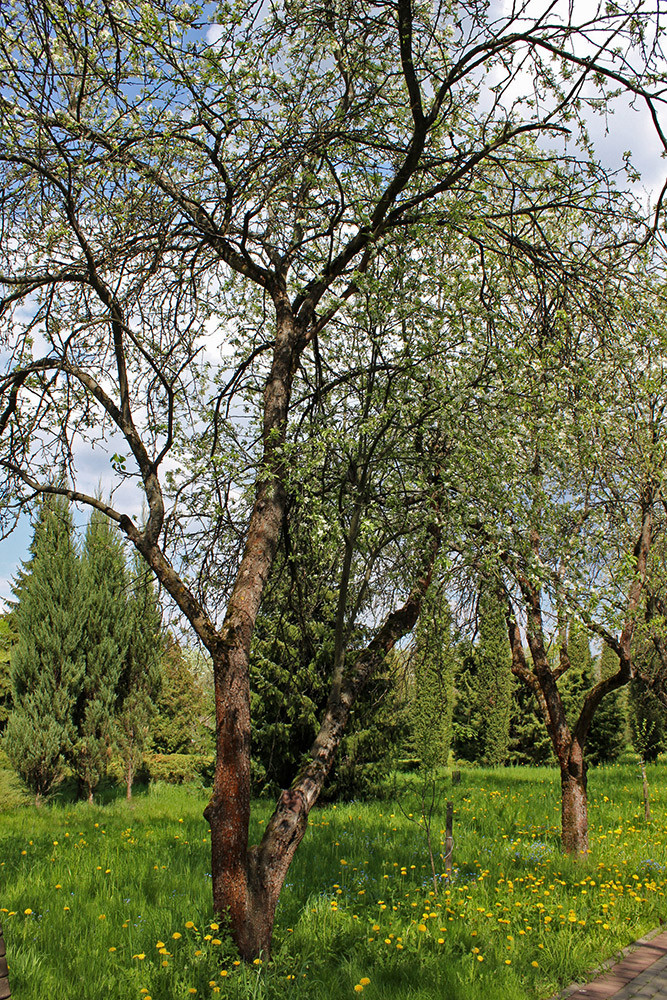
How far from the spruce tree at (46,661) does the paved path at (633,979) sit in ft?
37.6

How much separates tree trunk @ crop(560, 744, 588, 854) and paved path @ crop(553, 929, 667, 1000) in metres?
2.35

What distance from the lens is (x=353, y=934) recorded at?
5.52 metres

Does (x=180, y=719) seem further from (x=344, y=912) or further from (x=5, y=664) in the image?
(x=344, y=912)

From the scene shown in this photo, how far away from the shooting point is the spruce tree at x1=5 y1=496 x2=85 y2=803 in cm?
1377

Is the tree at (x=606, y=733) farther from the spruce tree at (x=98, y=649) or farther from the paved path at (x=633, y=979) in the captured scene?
the paved path at (x=633, y=979)

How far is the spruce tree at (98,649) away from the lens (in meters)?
14.2

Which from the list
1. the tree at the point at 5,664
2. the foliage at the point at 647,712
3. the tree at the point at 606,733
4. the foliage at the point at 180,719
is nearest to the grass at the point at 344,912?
the tree at the point at 5,664

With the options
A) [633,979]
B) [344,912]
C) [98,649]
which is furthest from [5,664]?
[633,979]

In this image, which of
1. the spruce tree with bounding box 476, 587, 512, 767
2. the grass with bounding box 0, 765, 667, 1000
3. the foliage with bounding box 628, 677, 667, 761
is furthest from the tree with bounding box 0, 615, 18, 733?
Answer: the foliage with bounding box 628, 677, 667, 761

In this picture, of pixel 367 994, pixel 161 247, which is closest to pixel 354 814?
pixel 367 994

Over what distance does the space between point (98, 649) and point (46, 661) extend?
105cm

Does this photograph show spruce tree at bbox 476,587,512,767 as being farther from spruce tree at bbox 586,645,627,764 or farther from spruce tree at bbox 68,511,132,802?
spruce tree at bbox 68,511,132,802

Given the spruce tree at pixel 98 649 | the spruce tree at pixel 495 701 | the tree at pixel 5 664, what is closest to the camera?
the spruce tree at pixel 98 649

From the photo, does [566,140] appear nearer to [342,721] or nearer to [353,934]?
[342,721]
